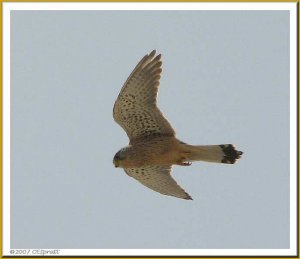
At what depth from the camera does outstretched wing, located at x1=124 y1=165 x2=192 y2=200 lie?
10.9 m

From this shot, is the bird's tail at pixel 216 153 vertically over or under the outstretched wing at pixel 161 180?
over

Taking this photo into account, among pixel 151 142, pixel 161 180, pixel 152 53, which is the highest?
pixel 152 53

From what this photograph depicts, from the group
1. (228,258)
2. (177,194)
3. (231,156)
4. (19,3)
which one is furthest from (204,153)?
(19,3)

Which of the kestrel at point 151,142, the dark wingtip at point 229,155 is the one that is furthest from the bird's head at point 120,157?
the dark wingtip at point 229,155

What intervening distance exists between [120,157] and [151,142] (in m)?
0.56

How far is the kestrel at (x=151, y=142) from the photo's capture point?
10.1 m

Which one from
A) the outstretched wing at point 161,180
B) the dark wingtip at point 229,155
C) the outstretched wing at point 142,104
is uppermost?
the outstretched wing at point 142,104

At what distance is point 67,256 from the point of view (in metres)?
8.69

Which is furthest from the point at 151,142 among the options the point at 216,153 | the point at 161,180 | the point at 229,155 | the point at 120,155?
the point at 229,155

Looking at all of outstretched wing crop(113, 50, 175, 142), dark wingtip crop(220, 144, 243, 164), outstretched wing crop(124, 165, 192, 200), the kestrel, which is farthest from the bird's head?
dark wingtip crop(220, 144, 243, 164)

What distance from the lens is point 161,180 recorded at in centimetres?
1092

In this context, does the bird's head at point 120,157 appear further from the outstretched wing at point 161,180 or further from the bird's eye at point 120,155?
the outstretched wing at point 161,180

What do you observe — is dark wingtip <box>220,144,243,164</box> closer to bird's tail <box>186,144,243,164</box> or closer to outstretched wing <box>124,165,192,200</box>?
bird's tail <box>186,144,243,164</box>

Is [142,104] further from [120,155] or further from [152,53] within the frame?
[120,155]
